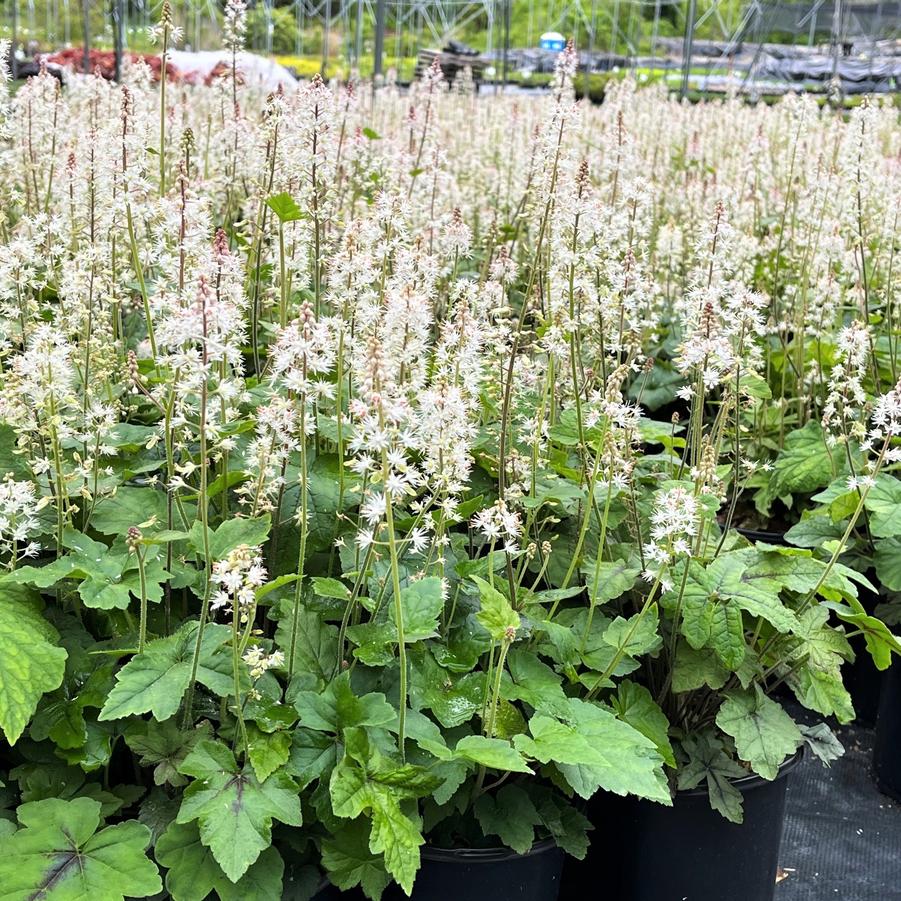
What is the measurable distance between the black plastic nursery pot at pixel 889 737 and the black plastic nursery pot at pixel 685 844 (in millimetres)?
1109

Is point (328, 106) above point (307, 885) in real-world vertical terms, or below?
above

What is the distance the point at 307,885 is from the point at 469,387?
109cm

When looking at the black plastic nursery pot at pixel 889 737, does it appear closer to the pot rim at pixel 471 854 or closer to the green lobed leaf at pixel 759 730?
the green lobed leaf at pixel 759 730

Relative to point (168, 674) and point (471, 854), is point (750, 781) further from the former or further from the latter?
point (168, 674)

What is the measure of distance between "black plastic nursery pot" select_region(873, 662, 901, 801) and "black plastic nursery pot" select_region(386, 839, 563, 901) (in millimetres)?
1839

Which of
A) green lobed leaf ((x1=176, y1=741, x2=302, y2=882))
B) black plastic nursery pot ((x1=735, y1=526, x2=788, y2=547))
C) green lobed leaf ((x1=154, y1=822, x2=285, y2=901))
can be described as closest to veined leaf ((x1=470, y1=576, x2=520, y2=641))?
green lobed leaf ((x1=176, y1=741, x2=302, y2=882))

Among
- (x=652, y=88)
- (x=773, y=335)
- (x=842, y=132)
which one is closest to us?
(x=773, y=335)

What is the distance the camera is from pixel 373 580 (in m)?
2.48

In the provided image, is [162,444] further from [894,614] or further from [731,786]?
[894,614]

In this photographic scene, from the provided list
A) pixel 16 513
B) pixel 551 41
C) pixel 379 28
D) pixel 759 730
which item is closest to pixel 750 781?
pixel 759 730

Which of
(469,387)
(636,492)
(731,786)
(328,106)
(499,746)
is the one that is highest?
(328,106)

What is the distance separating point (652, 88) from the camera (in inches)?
383

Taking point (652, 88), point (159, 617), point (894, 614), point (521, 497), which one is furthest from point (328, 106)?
point (652, 88)

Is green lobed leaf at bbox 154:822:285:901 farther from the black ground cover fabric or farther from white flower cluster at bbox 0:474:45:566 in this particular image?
the black ground cover fabric
